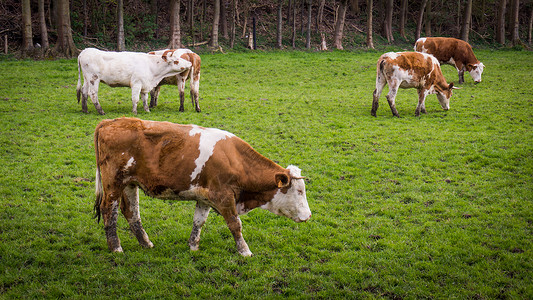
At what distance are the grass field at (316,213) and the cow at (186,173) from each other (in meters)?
0.75

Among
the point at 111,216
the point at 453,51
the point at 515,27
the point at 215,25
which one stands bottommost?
the point at 111,216

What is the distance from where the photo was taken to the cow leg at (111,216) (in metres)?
6.17

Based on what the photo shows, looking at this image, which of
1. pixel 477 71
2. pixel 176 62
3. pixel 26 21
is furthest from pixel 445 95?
pixel 26 21

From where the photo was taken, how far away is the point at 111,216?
6242mm

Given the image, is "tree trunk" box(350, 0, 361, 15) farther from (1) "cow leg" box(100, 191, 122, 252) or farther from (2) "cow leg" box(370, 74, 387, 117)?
(1) "cow leg" box(100, 191, 122, 252)

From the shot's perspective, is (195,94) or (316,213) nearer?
(316,213)

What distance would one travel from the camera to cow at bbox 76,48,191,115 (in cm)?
1471

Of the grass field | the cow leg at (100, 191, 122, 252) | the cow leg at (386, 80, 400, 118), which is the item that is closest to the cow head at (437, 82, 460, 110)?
the grass field

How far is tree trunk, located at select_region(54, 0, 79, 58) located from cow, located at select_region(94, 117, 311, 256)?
70.7 feet

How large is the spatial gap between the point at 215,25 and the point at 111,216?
85.3 ft

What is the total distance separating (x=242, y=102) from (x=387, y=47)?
79.2 ft

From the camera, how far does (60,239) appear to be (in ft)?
22.4

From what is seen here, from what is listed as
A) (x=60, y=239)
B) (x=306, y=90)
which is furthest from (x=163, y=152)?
(x=306, y=90)

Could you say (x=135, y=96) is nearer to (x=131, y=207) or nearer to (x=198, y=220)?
(x=131, y=207)
